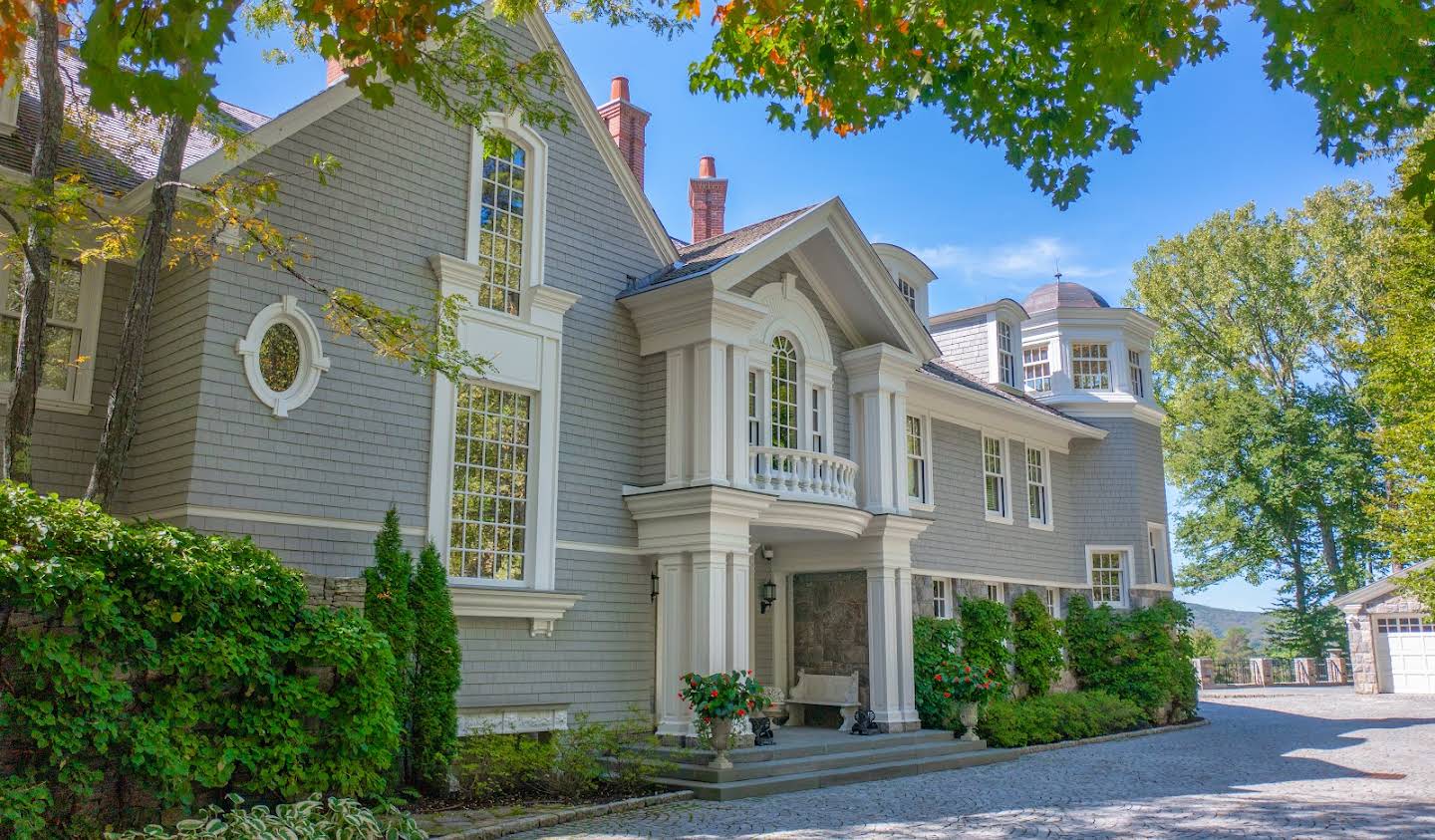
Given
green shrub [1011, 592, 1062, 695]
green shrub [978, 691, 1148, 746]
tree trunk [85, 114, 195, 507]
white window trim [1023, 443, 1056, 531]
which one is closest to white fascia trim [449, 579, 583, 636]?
tree trunk [85, 114, 195, 507]

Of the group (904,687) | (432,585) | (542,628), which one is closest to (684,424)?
(542,628)

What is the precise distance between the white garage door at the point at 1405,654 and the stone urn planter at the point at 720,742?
85.6 feet

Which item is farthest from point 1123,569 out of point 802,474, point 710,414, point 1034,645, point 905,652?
point 710,414

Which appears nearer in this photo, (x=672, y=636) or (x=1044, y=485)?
(x=672, y=636)

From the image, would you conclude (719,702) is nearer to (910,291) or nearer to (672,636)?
(672,636)

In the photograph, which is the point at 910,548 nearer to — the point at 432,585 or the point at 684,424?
the point at 684,424

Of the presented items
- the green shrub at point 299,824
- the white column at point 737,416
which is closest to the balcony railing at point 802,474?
the white column at point 737,416

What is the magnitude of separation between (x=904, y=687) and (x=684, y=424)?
5400 mm

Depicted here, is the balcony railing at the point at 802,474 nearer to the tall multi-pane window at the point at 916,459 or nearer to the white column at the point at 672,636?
the white column at the point at 672,636

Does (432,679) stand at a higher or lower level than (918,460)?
lower

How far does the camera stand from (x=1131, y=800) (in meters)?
11.5

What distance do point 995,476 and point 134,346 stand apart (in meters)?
16.1

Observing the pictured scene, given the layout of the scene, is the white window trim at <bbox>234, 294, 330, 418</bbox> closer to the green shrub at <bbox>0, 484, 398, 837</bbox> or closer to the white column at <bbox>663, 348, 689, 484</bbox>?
the green shrub at <bbox>0, 484, 398, 837</bbox>

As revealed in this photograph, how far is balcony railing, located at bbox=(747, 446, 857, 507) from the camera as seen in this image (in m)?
14.9
